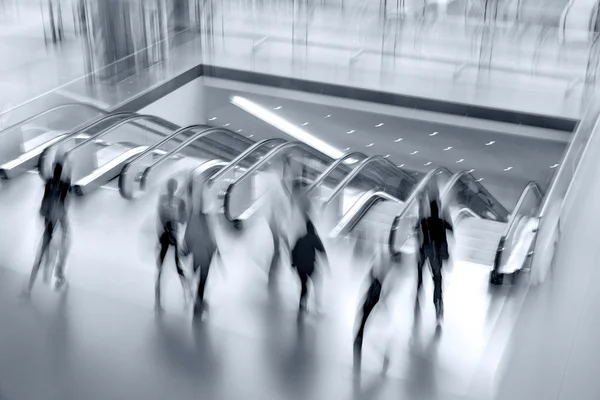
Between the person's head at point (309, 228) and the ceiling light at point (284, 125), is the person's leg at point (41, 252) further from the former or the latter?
the ceiling light at point (284, 125)

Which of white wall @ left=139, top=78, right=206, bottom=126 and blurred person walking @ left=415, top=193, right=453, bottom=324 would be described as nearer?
blurred person walking @ left=415, top=193, right=453, bottom=324

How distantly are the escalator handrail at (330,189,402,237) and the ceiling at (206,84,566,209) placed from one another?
3.29 m

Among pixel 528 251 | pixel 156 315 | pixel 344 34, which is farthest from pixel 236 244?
pixel 344 34

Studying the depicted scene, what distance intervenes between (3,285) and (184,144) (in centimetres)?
263

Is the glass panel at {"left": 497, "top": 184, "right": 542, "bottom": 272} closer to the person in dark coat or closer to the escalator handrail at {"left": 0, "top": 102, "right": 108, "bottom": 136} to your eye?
the person in dark coat

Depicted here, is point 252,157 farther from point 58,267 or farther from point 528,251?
point 528,251

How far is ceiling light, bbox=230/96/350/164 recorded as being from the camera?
42.2 ft

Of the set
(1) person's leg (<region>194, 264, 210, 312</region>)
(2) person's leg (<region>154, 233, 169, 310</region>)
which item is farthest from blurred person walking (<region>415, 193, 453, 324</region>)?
(2) person's leg (<region>154, 233, 169, 310</region>)

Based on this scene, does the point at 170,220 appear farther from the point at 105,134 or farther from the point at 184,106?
the point at 184,106

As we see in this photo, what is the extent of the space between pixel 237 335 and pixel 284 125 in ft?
24.0

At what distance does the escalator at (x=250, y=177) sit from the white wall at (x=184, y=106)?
6.65 feet

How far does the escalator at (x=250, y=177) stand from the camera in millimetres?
7867

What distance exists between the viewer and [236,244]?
24.9ft

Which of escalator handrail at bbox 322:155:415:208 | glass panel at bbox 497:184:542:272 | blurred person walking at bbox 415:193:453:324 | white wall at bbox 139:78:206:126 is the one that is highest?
blurred person walking at bbox 415:193:453:324
